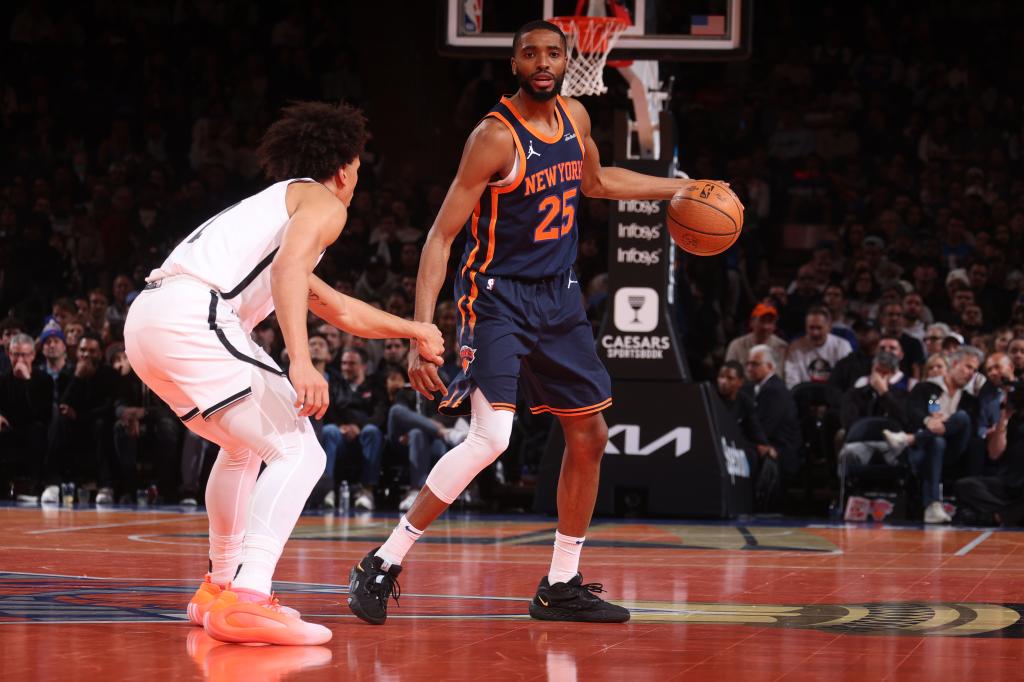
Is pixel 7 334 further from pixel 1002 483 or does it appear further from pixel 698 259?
pixel 1002 483

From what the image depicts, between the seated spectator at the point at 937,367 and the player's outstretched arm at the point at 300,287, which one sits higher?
the player's outstretched arm at the point at 300,287

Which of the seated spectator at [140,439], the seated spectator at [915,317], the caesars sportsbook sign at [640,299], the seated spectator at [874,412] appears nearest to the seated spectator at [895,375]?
the seated spectator at [874,412]

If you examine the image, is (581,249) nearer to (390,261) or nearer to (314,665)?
(390,261)

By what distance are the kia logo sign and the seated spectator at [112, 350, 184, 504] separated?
4.00 m

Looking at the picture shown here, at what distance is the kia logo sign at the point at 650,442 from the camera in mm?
10477

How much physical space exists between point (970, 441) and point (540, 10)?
183 inches

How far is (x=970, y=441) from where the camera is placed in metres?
11.2

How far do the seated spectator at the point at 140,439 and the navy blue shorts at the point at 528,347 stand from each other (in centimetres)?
736

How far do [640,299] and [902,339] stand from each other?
3079 millimetres

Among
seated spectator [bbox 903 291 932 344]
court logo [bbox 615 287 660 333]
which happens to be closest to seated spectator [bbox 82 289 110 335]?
court logo [bbox 615 287 660 333]

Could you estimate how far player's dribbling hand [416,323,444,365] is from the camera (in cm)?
486

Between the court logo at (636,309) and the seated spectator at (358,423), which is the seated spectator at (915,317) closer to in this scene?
the court logo at (636,309)

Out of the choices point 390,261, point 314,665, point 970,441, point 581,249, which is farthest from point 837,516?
point 314,665

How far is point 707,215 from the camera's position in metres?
5.73
